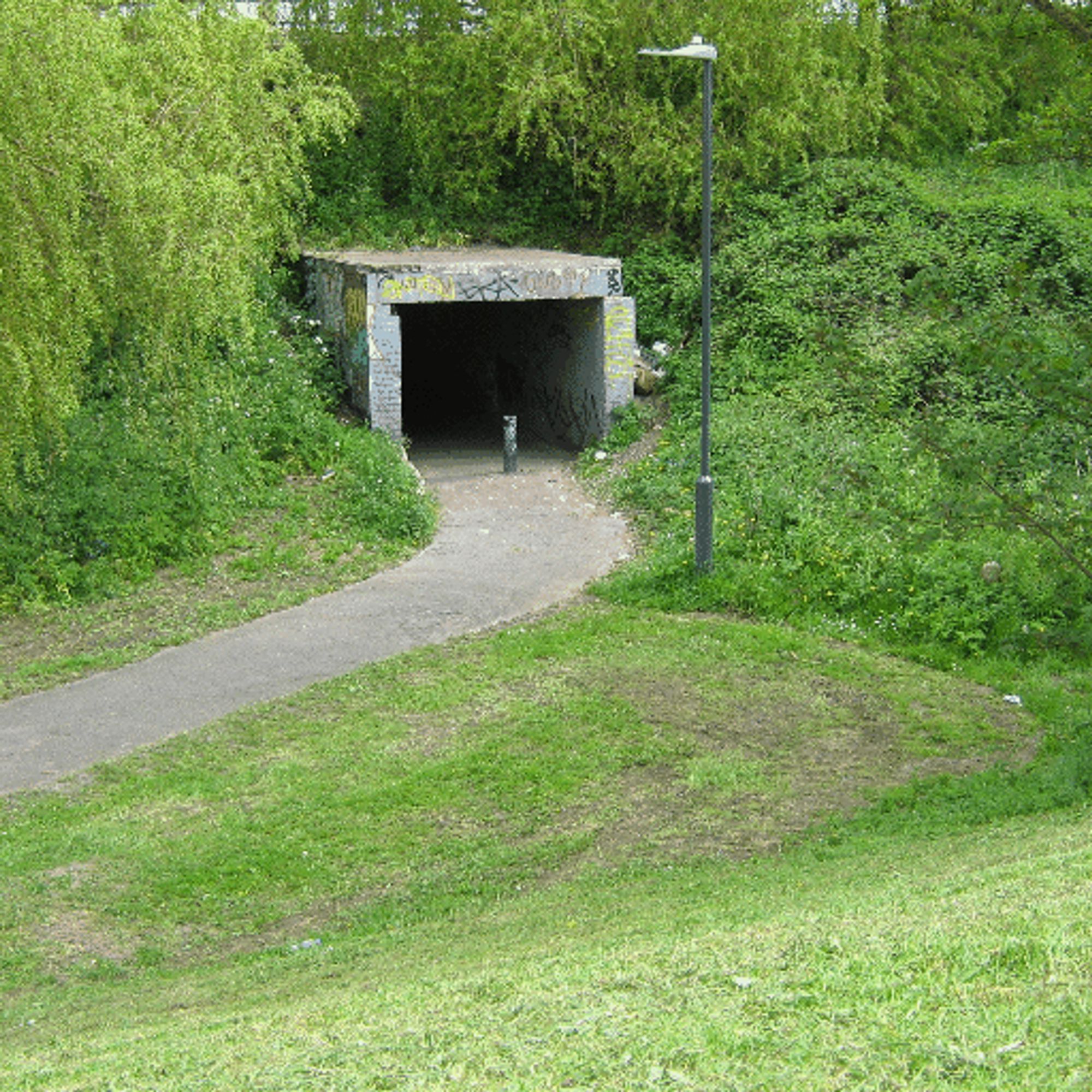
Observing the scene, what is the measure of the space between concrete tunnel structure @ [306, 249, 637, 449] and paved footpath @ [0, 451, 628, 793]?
1.94 m

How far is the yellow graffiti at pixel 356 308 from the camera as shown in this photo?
1956 centimetres

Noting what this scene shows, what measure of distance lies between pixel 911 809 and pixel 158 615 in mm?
7739

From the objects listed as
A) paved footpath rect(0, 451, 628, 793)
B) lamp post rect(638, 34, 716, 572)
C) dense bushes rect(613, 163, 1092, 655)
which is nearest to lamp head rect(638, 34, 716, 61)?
lamp post rect(638, 34, 716, 572)

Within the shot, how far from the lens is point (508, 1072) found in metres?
4.75

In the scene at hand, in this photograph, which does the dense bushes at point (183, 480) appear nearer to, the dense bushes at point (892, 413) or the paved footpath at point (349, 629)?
the paved footpath at point (349, 629)

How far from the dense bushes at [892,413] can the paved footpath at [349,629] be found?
1.02m

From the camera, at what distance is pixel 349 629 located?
1402 centimetres

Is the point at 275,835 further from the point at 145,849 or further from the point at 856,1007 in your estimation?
the point at 856,1007

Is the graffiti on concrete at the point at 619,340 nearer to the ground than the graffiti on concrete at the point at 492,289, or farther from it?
nearer to the ground

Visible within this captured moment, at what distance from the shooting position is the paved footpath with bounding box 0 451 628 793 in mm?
11664

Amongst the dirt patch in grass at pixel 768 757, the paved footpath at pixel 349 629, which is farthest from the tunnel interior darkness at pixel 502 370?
the dirt patch in grass at pixel 768 757

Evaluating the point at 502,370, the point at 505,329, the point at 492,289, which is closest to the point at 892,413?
the point at 492,289

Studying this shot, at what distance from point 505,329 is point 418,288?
5.83m

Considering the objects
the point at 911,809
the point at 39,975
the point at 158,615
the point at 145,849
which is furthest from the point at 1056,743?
the point at 158,615
